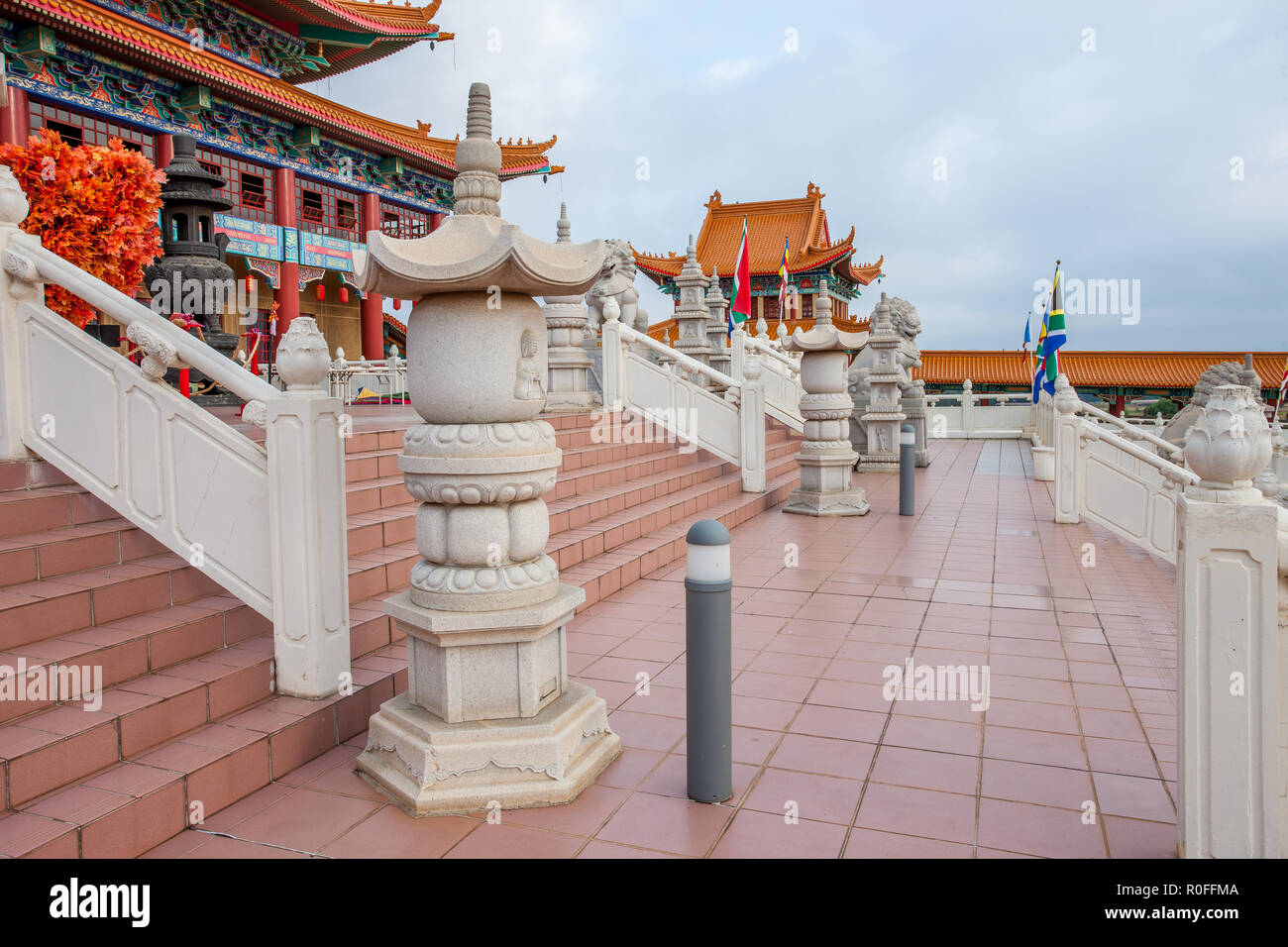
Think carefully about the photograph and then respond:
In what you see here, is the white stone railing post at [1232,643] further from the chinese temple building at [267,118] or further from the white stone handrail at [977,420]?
the white stone handrail at [977,420]

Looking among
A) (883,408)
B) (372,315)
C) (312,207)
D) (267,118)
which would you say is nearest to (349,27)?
(267,118)

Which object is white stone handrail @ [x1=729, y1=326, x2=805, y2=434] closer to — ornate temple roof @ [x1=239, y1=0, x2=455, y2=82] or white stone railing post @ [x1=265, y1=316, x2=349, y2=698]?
ornate temple roof @ [x1=239, y1=0, x2=455, y2=82]

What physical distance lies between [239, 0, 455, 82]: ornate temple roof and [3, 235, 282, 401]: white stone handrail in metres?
16.8

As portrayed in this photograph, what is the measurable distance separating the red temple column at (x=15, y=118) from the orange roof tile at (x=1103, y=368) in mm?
23169

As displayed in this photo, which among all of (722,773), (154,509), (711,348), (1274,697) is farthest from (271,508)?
(711,348)

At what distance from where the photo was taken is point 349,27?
19594 mm

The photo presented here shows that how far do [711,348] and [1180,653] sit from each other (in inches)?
529

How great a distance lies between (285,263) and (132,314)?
1670cm

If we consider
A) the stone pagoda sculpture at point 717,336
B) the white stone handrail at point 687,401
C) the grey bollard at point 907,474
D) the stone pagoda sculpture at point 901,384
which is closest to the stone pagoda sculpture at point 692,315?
the stone pagoda sculpture at point 717,336

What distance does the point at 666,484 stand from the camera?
28.2 feet

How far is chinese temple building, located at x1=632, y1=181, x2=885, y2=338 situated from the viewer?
33.7 meters

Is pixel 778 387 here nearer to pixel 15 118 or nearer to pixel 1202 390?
pixel 1202 390

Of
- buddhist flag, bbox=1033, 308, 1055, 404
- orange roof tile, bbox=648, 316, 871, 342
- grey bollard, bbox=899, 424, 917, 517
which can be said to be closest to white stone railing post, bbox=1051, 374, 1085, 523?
grey bollard, bbox=899, 424, 917, 517

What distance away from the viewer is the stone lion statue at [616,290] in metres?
12.7
